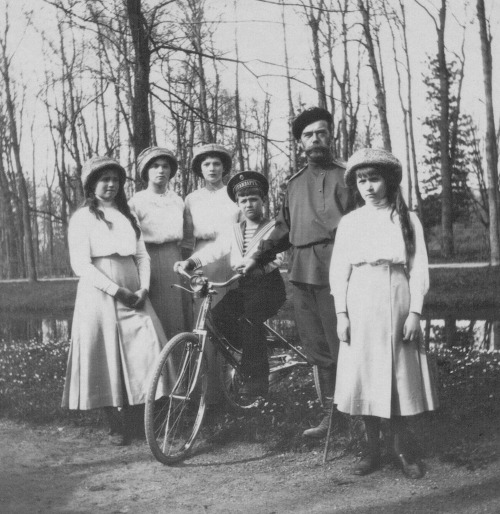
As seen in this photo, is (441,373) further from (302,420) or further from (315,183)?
(315,183)

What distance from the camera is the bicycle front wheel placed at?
4.57 m

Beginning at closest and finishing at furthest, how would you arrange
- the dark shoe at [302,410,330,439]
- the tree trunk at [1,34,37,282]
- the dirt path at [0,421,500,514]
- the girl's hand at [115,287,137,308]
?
the dirt path at [0,421,500,514] → the dark shoe at [302,410,330,439] → the girl's hand at [115,287,137,308] → the tree trunk at [1,34,37,282]

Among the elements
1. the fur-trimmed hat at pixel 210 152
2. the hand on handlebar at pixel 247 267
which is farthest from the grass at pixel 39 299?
the hand on handlebar at pixel 247 267

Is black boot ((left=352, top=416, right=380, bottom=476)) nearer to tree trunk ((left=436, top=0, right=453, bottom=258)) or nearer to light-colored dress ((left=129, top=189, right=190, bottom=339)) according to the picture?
light-colored dress ((left=129, top=189, right=190, bottom=339))

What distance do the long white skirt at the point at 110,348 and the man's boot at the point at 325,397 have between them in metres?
1.23

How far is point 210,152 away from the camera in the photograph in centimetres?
570

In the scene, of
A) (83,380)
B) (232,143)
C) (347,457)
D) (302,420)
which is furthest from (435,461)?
(232,143)

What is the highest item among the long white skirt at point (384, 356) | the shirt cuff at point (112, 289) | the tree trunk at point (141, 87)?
the tree trunk at point (141, 87)

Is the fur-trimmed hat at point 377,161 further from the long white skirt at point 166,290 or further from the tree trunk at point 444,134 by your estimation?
the tree trunk at point 444,134

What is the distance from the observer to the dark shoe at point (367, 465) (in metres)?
4.29

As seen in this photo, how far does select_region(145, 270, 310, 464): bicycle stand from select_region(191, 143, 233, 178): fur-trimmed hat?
1.17 metres

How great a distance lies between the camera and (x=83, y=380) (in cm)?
524

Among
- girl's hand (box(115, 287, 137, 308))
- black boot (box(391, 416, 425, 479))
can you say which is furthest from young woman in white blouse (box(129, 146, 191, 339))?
black boot (box(391, 416, 425, 479))

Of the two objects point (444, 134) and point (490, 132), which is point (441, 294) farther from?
point (444, 134)
